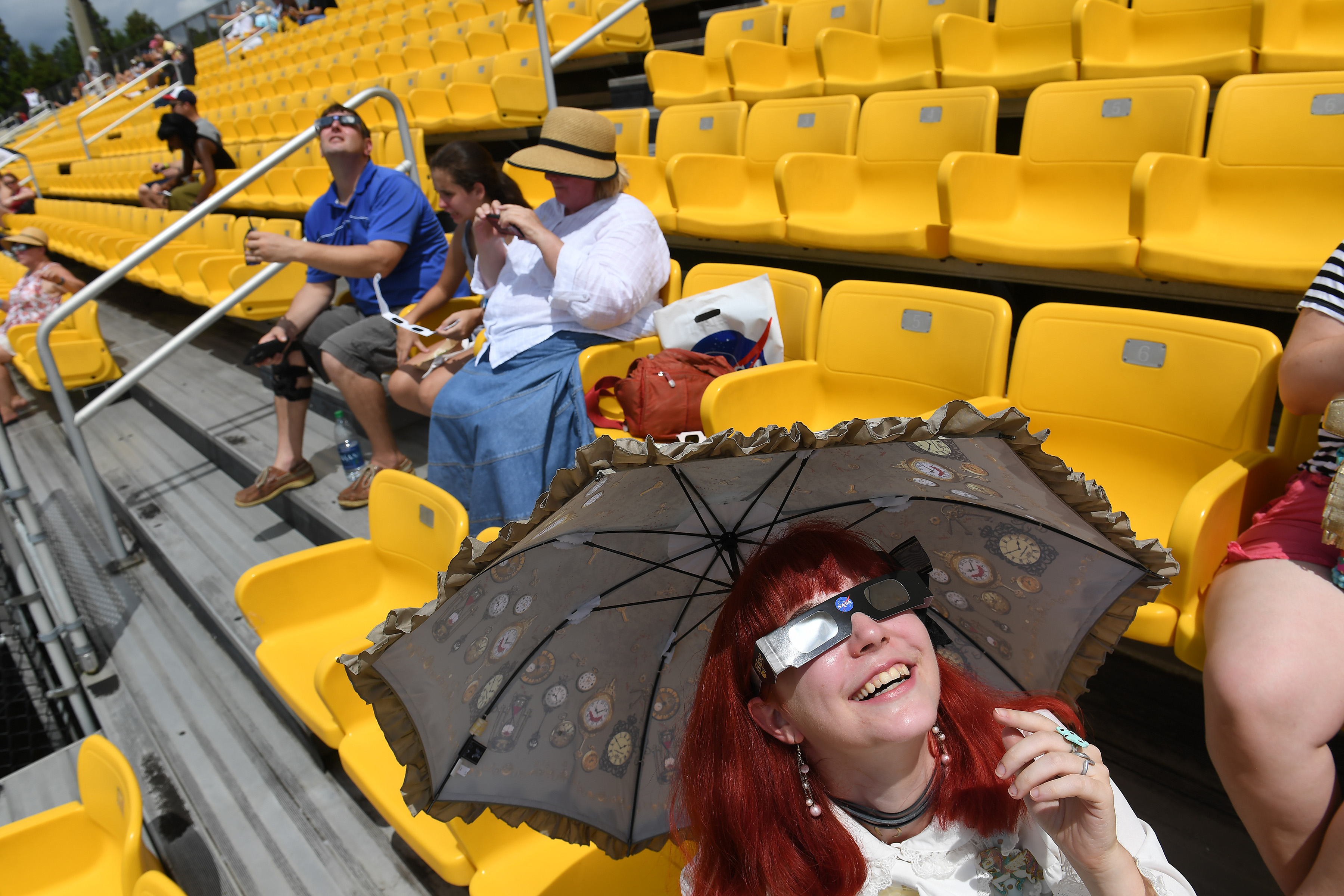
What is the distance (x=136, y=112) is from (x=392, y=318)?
12587 mm

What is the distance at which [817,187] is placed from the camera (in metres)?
3.09

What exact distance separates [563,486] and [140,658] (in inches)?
114

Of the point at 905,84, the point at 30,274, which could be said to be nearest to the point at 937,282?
the point at 905,84

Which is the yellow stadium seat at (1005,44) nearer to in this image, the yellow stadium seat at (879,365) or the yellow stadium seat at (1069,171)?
the yellow stadium seat at (1069,171)

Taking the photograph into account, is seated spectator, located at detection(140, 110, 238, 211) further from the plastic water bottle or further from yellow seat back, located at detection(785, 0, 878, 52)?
yellow seat back, located at detection(785, 0, 878, 52)

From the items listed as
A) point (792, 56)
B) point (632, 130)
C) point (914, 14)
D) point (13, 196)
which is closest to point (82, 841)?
point (632, 130)

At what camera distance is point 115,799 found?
1633 millimetres

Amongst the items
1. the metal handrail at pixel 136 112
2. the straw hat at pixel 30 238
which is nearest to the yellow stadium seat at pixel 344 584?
the straw hat at pixel 30 238

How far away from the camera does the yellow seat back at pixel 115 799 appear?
146cm

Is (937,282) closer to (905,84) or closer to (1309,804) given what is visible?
(905,84)

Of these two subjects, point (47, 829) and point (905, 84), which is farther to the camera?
point (905, 84)

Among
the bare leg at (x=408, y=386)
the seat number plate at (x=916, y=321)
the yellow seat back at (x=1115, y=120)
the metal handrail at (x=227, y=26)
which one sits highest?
the metal handrail at (x=227, y=26)

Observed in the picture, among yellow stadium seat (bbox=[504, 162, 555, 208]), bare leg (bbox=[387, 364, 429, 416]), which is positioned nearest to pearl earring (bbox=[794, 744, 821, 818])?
bare leg (bbox=[387, 364, 429, 416])

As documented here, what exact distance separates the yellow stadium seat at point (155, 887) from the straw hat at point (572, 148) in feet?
6.27
